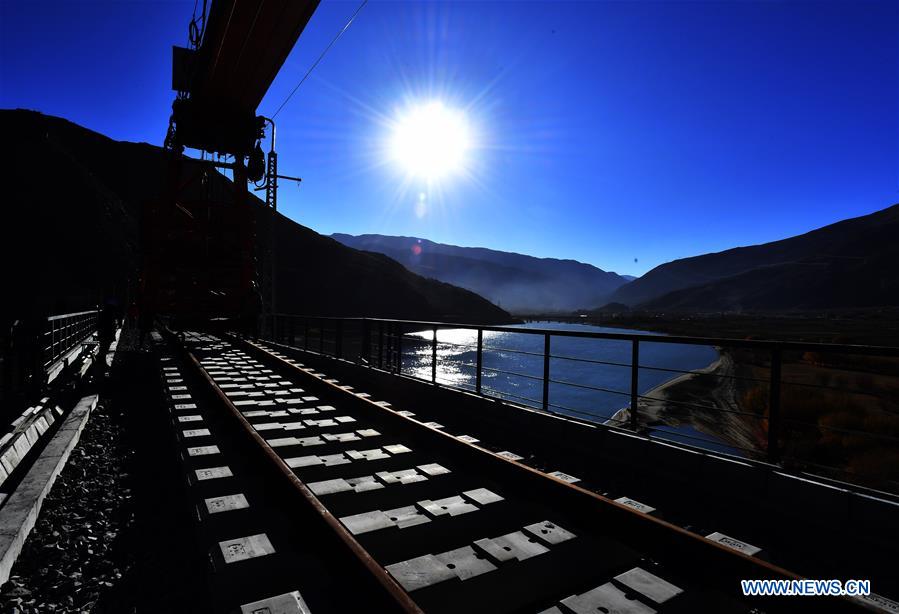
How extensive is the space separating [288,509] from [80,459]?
315 centimetres

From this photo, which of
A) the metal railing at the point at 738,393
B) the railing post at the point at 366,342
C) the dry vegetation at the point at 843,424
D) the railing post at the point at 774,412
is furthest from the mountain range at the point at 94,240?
the dry vegetation at the point at 843,424

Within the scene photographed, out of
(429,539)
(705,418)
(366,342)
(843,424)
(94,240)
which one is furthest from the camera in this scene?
(94,240)

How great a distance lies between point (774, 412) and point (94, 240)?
72.9 metres

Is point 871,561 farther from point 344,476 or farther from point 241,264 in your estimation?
point 241,264

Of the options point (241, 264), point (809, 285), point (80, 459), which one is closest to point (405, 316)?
point (241, 264)

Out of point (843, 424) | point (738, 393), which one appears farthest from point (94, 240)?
point (843, 424)

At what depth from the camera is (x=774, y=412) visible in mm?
3910

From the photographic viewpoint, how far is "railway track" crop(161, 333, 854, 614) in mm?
2129

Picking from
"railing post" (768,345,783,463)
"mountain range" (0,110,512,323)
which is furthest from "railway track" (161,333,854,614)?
"mountain range" (0,110,512,323)

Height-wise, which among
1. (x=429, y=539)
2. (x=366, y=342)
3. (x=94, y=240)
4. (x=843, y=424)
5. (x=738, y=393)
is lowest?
(x=738, y=393)

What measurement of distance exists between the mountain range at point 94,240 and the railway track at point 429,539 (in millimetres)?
12574

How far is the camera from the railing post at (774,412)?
12.5ft

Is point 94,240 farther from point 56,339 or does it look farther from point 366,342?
point 366,342

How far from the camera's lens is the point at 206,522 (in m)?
2.83
